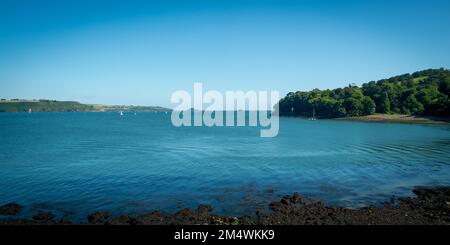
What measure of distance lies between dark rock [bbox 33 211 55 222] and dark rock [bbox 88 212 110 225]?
8.95 feet

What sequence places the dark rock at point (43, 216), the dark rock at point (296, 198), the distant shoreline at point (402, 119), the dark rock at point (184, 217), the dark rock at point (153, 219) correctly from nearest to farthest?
the dark rock at point (153, 219), the dark rock at point (184, 217), the dark rock at point (43, 216), the dark rock at point (296, 198), the distant shoreline at point (402, 119)

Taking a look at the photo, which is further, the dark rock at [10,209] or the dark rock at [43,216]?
the dark rock at [10,209]

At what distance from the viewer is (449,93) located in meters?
157

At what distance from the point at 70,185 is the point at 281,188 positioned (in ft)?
66.4

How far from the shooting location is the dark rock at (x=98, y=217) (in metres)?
21.2

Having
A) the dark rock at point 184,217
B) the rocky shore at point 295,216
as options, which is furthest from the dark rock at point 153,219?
the dark rock at point 184,217

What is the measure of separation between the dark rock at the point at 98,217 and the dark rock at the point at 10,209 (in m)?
6.04

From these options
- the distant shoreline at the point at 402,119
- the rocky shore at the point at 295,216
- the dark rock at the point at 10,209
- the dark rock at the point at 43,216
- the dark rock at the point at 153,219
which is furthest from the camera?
the distant shoreline at the point at 402,119

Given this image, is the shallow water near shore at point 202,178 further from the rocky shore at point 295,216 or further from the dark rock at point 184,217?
the dark rock at point 184,217

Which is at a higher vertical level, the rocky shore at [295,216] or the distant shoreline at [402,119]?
the distant shoreline at [402,119]

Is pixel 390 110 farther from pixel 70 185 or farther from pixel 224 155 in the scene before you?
pixel 70 185

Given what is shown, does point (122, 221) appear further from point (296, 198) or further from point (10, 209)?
point (296, 198)

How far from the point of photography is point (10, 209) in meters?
23.6

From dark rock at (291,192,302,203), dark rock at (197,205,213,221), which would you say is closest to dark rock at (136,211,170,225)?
dark rock at (197,205,213,221)
